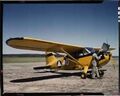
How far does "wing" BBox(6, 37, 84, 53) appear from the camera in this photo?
8.12 m

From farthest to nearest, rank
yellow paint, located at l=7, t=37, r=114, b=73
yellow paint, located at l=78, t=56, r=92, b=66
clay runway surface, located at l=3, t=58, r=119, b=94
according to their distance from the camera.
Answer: yellow paint, located at l=78, t=56, r=92, b=66 → yellow paint, located at l=7, t=37, r=114, b=73 → clay runway surface, located at l=3, t=58, r=119, b=94

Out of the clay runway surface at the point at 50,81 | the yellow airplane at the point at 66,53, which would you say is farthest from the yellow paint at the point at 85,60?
the clay runway surface at the point at 50,81

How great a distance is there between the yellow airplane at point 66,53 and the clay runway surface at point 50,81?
228 millimetres

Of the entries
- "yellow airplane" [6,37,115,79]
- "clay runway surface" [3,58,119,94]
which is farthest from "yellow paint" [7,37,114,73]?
"clay runway surface" [3,58,119,94]

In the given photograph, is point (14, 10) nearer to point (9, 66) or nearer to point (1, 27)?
point (1, 27)

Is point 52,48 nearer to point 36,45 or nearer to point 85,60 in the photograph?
point 36,45

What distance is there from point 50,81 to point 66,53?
1.03m

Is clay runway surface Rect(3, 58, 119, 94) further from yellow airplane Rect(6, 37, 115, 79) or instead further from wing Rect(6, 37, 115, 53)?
wing Rect(6, 37, 115, 53)

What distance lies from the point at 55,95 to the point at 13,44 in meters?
1.73

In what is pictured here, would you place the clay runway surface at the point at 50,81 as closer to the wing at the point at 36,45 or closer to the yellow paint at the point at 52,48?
the yellow paint at the point at 52,48

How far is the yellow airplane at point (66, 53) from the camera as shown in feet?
26.9

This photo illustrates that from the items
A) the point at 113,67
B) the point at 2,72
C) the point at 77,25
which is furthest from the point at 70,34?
the point at 2,72

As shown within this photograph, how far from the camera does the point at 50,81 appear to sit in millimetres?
8188

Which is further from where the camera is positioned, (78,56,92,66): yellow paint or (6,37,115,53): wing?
(78,56,92,66): yellow paint
